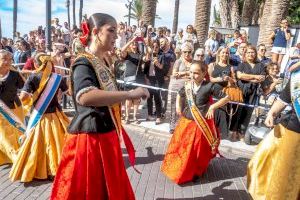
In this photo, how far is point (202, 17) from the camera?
42.8ft

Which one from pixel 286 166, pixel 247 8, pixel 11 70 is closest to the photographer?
pixel 286 166

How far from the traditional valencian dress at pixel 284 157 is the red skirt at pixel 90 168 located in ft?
4.79

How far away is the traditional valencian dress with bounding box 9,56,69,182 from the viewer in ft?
14.9

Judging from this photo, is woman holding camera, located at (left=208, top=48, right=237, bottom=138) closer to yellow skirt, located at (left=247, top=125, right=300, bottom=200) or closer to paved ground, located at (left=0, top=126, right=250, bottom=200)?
paved ground, located at (left=0, top=126, right=250, bottom=200)

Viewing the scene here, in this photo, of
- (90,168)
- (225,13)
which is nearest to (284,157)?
(90,168)

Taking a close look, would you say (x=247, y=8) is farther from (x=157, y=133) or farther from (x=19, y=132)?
(x=19, y=132)

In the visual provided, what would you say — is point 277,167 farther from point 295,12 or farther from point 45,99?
point 295,12

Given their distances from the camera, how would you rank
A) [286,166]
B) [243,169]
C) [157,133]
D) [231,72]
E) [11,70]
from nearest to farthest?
[286,166]
[11,70]
[243,169]
[231,72]
[157,133]

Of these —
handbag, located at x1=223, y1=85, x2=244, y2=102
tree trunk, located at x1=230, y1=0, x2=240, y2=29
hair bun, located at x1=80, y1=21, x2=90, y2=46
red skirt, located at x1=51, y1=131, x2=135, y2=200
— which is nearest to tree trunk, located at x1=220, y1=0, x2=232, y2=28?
tree trunk, located at x1=230, y1=0, x2=240, y2=29

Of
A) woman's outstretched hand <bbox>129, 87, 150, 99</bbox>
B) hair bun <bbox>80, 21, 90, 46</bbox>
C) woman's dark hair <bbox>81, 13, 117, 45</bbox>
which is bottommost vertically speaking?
woman's outstretched hand <bbox>129, 87, 150, 99</bbox>

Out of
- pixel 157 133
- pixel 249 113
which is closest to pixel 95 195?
pixel 157 133

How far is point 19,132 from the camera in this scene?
201 inches

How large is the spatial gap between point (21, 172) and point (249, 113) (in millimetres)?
4398

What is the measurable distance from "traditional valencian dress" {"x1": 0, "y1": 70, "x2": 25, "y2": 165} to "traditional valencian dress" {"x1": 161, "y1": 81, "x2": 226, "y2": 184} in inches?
85.8
